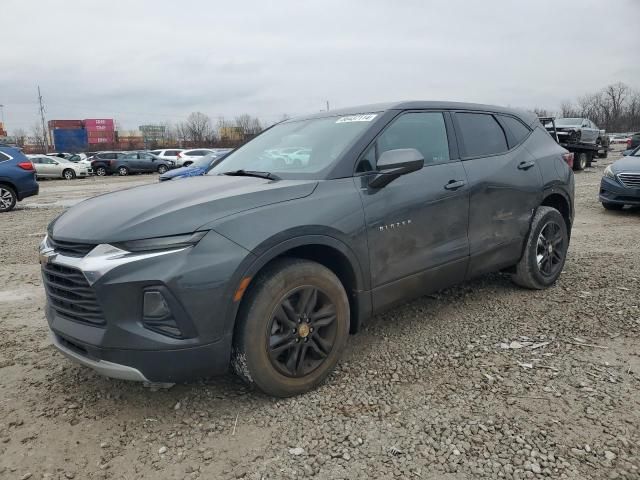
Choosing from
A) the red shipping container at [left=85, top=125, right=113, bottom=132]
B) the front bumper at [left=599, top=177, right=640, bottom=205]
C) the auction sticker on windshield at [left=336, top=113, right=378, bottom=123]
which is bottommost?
the front bumper at [left=599, top=177, right=640, bottom=205]

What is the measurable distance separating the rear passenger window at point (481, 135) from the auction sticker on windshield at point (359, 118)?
94cm

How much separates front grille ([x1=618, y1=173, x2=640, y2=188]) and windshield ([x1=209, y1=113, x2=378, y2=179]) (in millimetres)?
7608

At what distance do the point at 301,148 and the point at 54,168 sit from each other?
29.0m

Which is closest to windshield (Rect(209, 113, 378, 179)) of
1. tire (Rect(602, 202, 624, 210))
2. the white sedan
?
tire (Rect(602, 202, 624, 210))

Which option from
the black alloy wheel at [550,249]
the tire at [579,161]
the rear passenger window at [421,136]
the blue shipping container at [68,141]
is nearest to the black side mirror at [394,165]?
the rear passenger window at [421,136]

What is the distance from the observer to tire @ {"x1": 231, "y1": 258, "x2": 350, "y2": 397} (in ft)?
8.38

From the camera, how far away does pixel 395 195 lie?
124 inches

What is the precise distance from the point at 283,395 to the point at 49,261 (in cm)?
151

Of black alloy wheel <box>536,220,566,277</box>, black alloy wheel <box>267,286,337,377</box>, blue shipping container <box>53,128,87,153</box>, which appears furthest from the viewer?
blue shipping container <box>53,128,87,153</box>

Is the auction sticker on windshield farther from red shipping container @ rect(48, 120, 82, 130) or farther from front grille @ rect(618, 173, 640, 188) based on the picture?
red shipping container @ rect(48, 120, 82, 130)

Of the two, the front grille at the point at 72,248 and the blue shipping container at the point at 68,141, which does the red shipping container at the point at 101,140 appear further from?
the front grille at the point at 72,248

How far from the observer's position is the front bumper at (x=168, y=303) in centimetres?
230

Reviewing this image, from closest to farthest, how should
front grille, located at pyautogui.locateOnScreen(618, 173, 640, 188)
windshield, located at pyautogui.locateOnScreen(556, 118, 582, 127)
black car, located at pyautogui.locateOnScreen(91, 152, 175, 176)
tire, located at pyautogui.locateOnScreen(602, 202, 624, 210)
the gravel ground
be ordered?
the gravel ground < front grille, located at pyautogui.locateOnScreen(618, 173, 640, 188) < tire, located at pyautogui.locateOnScreen(602, 202, 624, 210) < windshield, located at pyautogui.locateOnScreen(556, 118, 582, 127) < black car, located at pyautogui.locateOnScreen(91, 152, 175, 176)

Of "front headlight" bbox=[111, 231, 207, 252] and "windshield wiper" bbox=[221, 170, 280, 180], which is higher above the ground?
"windshield wiper" bbox=[221, 170, 280, 180]
